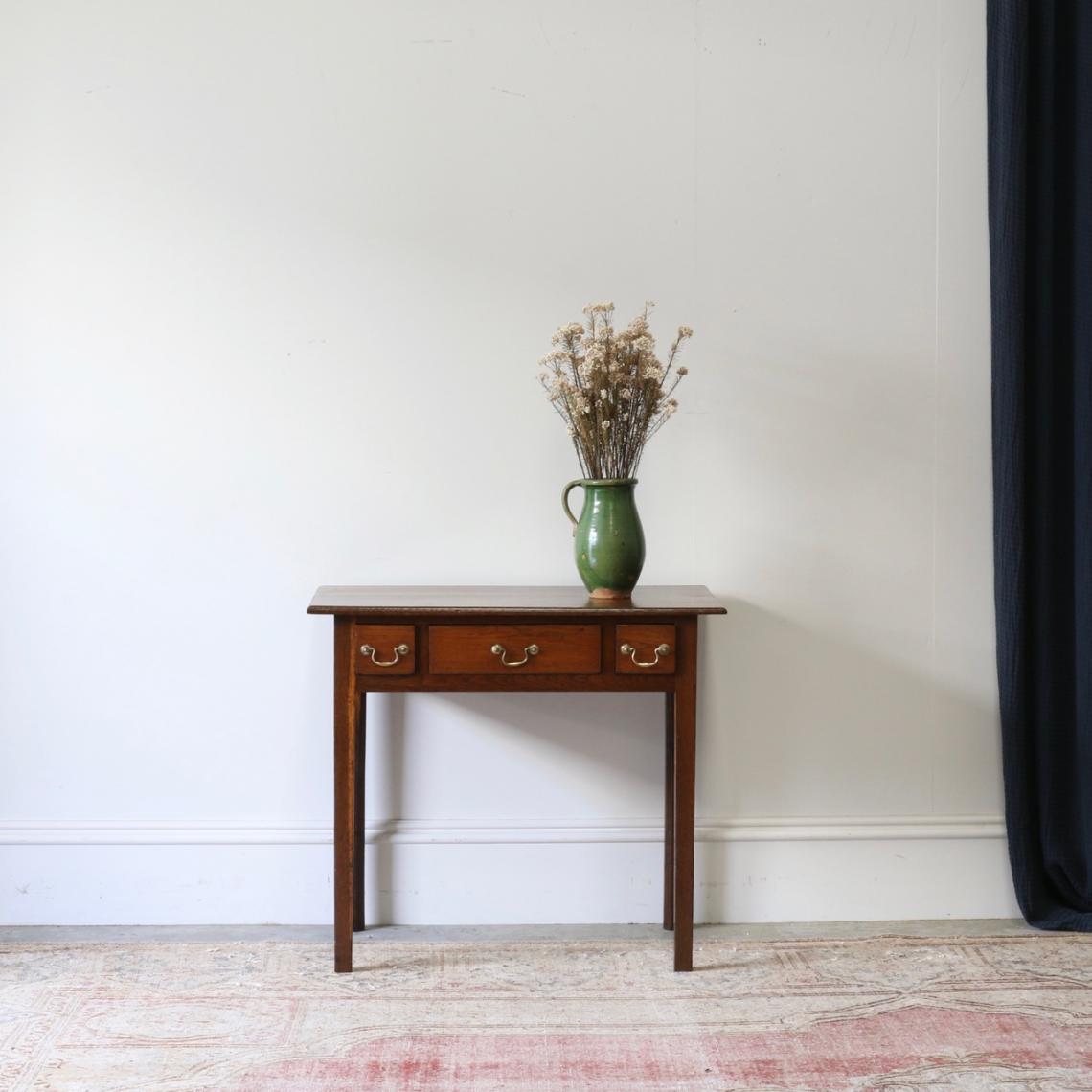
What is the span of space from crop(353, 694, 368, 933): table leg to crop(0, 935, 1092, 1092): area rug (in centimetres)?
10

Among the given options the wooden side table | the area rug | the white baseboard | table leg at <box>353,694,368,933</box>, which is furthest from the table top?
the area rug

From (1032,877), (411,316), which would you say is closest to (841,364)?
(411,316)

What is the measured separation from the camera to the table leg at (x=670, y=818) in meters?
2.70

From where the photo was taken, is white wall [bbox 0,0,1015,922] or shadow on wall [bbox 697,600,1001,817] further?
shadow on wall [bbox 697,600,1001,817]

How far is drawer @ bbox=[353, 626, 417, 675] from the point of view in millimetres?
2365

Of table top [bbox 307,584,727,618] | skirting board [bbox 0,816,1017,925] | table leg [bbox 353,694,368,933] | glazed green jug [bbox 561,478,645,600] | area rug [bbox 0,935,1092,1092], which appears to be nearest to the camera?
area rug [bbox 0,935,1092,1092]

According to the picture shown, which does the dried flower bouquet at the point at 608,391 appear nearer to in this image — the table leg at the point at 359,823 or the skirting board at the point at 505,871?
the table leg at the point at 359,823

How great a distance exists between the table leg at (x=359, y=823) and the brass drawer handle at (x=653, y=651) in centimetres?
64

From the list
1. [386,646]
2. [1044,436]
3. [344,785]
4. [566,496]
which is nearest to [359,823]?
[344,785]

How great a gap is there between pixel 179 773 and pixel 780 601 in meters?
1.56

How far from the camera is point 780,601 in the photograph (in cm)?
283

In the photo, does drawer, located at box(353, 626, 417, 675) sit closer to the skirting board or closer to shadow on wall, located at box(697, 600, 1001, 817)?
the skirting board

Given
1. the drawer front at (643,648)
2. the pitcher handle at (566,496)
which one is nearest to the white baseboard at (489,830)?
the drawer front at (643,648)

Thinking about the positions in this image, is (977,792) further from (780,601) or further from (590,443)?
(590,443)
